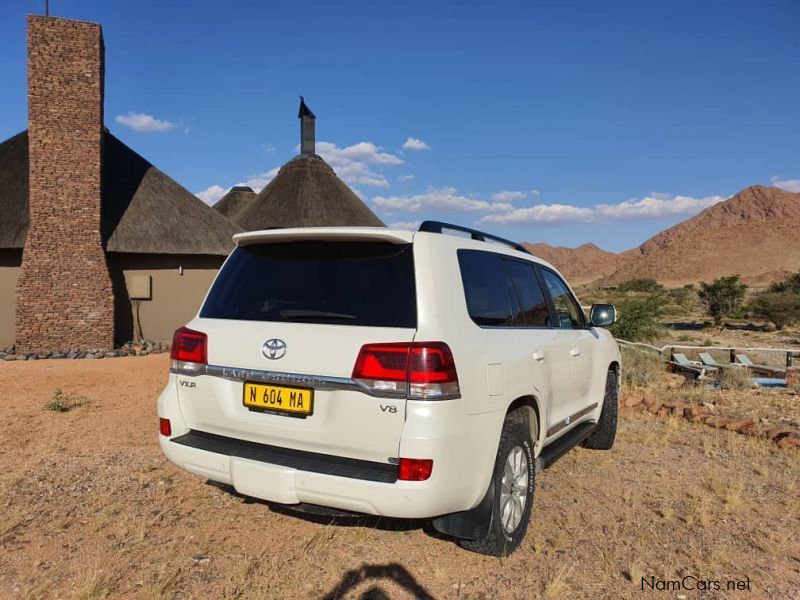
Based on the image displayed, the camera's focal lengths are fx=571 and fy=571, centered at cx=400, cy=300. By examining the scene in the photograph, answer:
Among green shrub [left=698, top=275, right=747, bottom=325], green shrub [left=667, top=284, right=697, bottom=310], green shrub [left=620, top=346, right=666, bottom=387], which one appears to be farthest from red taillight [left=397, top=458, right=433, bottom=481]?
green shrub [left=667, top=284, right=697, bottom=310]

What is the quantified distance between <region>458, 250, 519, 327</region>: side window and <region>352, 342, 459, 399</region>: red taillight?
0.50m

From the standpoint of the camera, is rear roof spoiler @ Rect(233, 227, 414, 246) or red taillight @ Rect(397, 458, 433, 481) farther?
rear roof spoiler @ Rect(233, 227, 414, 246)

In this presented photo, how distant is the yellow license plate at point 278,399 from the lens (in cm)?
296

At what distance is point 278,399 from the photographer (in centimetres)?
304

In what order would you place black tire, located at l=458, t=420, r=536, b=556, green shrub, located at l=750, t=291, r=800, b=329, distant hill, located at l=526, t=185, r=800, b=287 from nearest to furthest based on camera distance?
1. black tire, located at l=458, t=420, r=536, b=556
2. green shrub, located at l=750, t=291, r=800, b=329
3. distant hill, located at l=526, t=185, r=800, b=287

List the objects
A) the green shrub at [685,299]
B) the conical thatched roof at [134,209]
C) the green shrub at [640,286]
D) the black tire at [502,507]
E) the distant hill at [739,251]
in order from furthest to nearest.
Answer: the distant hill at [739,251] < the green shrub at [640,286] < the green shrub at [685,299] < the conical thatched roof at [134,209] < the black tire at [502,507]

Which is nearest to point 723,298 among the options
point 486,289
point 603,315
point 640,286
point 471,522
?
point 603,315

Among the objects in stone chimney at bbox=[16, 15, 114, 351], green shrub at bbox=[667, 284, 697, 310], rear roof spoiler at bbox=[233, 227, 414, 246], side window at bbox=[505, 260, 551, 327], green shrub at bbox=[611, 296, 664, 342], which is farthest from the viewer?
green shrub at bbox=[667, 284, 697, 310]

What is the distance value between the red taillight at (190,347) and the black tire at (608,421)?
158 inches

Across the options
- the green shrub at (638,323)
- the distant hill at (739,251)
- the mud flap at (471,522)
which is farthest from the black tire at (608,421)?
the distant hill at (739,251)

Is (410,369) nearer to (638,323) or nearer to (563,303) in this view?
(563,303)

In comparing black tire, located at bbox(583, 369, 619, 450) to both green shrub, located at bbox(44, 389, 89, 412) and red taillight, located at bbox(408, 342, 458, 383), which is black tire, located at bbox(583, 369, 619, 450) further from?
green shrub, located at bbox(44, 389, 89, 412)

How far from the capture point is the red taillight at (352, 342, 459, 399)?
109 inches

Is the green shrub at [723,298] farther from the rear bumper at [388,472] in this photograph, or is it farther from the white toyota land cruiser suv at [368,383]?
the rear bumper at [388,472]
